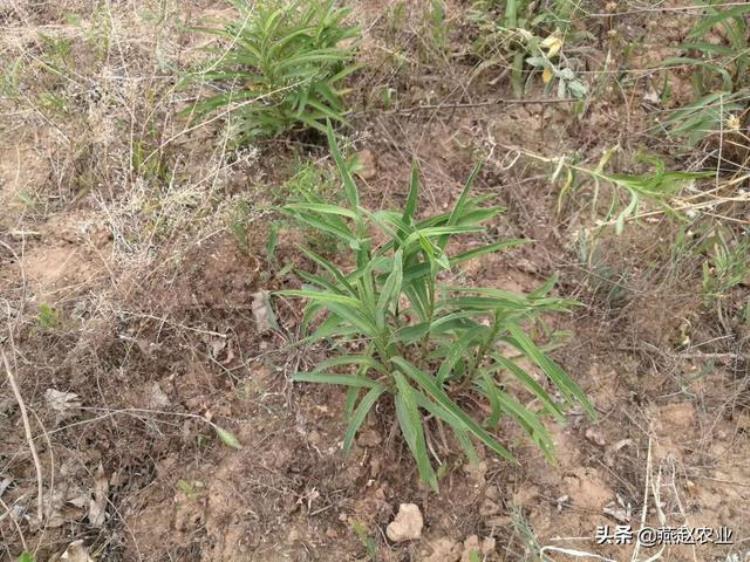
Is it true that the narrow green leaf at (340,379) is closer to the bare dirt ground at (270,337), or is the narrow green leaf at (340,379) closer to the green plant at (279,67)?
the bare dirt ground at (270,337)

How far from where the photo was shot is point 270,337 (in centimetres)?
212

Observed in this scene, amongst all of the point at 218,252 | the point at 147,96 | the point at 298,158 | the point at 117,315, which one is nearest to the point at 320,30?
the point at 298,158

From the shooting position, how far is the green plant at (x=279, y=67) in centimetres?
217

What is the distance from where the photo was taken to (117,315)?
2062mm

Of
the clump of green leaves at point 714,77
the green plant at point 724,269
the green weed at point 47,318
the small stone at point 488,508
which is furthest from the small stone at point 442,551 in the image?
the clump of green leaves at point 714,77

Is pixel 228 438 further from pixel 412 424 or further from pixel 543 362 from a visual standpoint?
pixel 543 362

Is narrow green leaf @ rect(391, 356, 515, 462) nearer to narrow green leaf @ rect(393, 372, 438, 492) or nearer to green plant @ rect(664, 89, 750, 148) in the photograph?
narrow green leaf @ rect(393, 372, 438, 492)

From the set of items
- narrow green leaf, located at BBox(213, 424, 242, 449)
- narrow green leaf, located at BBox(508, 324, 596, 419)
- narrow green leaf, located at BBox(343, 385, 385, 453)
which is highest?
narrow green leaf, located at BBox(508, 324, 596, 419)

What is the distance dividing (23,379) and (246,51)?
1403 mm

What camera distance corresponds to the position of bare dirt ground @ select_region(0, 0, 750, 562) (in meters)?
1.81

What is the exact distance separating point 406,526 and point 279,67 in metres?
1.62

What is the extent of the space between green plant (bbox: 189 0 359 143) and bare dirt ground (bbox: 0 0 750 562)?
5.5 inches

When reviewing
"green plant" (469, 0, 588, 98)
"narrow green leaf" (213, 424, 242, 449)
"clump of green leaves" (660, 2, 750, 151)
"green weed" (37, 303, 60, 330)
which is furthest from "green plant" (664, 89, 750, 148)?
"green weed" (37, 303, 60, 330)

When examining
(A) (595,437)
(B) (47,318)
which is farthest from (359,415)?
(B) (47,318)
